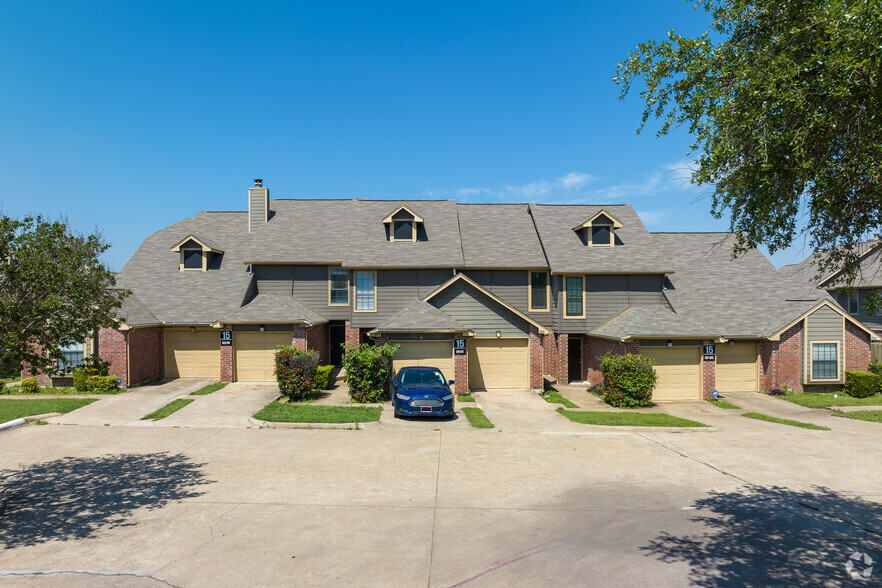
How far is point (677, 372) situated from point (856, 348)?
884 centimetres

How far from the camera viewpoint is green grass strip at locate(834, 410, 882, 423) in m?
17.5

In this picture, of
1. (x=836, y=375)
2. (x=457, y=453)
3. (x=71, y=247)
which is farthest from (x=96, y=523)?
(x=836, y=375)

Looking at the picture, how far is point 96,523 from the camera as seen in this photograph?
25.9ft

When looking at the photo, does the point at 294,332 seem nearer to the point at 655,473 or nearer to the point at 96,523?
the point at 96,523

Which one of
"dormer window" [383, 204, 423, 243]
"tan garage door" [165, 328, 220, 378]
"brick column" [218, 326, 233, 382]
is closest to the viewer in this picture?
"brick column" [218, 326, 233, 382]

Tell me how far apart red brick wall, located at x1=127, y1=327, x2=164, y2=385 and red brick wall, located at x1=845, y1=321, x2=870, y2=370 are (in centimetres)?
3116

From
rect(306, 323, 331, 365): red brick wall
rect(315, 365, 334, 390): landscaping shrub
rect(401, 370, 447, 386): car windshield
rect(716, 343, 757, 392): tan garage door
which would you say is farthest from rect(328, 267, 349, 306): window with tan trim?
rect(716, 343, 757, 392): tan garage door

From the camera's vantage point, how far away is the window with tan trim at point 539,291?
24.8 m

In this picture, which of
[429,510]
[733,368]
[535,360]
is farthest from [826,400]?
[429,510]

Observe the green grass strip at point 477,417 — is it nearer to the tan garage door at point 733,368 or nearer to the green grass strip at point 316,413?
the green grass strip at point 316,413

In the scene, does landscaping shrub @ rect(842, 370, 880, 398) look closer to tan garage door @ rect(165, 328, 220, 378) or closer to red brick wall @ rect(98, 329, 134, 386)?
tan garage door @ rect(165, 328, 220, 378)

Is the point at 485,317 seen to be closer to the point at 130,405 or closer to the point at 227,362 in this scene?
the point at 227,362

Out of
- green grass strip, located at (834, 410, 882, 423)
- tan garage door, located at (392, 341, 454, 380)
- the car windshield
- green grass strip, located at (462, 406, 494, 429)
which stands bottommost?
green grass strip, located at (834, 410, 882, 423)

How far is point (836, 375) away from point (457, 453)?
65.1 ft
